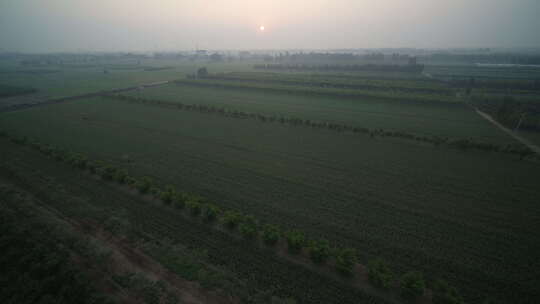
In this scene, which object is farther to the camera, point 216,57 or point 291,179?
point 216,57

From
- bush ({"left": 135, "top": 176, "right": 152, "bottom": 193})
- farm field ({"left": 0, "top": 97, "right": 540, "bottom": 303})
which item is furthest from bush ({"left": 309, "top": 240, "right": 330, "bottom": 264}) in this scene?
bush ({"left": 135, "top": 176, "right": 152, "bottom": 193})

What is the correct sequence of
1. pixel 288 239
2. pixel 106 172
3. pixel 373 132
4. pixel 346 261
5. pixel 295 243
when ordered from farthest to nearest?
pixel 373 132, pixel 106 172, pixel 288 239, pixel 295 243, pixel 346 261

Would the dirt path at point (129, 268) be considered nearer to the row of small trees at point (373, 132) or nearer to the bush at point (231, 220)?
the bush at point (231, 220)

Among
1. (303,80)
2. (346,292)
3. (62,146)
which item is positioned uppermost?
(303,80)

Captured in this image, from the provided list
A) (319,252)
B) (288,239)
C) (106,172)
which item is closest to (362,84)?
(288,239)

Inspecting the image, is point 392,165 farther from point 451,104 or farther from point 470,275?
point 451,104

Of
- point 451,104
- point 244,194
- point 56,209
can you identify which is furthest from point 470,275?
point 451,104

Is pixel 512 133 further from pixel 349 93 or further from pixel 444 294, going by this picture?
pixel 444 294

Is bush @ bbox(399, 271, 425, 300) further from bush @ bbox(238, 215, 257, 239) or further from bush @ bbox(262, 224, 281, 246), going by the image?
bush @ bbox(238, 215, 257, 239)

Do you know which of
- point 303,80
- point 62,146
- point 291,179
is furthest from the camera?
point 303,80
